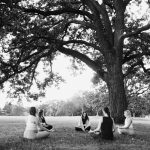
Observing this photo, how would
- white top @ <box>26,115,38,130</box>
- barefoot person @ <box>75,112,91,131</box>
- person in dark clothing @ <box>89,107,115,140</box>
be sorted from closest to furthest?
white top @ <box>26,115,38,130</box>, person in dark clothing @ <box>89,107,115,140</box>, barefoot person @ <box>75,112,91,131</box>

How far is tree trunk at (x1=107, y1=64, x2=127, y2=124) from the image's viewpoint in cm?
2078

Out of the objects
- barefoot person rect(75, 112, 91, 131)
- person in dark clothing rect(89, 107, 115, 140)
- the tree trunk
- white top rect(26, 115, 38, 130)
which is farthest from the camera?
the tree trunk

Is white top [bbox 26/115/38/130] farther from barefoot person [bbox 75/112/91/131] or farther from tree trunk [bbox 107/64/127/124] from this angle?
tree trunk [bbox 107/64/127/124]

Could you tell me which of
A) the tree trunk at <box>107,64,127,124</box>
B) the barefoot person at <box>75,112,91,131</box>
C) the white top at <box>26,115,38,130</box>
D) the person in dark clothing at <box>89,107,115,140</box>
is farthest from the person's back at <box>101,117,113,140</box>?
the tree trunk at <box>107,64,127,124</box>

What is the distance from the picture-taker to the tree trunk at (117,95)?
20.8 metres

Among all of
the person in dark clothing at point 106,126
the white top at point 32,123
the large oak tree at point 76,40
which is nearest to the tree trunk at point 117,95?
the large oak tree at point 76,40

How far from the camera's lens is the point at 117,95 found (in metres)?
21.2

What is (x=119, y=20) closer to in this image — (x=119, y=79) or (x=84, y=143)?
(x=119, y=79)

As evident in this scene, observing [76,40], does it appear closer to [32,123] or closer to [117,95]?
[117,95]

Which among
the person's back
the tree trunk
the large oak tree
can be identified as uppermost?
the large oak tree

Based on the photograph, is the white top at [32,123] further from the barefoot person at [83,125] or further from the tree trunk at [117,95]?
the tree trunk at [117,95]

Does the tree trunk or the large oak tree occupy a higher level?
the large oak tree

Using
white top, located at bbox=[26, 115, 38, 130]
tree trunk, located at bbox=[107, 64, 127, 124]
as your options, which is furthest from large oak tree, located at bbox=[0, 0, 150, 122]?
white top, located at bbox=[26, 115, 38, 130]

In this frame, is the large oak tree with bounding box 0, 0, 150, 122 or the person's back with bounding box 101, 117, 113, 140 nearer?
the person's back with bounding box 101, 117, 113, 140
